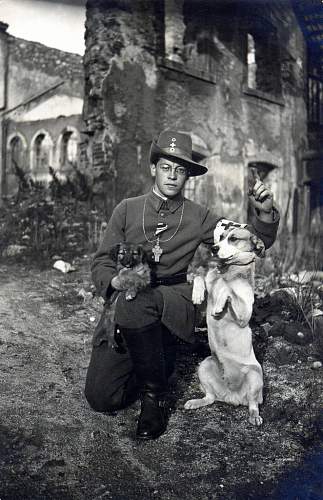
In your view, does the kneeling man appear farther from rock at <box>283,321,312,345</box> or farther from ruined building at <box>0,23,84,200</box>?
ruined building at <box>0,23,84,200</box>

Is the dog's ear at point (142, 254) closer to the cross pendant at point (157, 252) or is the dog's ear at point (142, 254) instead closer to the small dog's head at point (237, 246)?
the cross pendant at point (157, 252)

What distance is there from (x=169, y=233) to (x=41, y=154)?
14477 millimetres

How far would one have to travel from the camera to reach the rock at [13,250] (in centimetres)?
578

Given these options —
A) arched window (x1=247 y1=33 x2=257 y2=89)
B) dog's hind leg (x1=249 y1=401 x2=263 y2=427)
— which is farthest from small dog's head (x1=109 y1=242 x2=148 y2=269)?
arched window (x1=247 y1=33 x2=257 y2=89)

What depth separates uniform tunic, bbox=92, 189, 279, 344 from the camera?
255 cm

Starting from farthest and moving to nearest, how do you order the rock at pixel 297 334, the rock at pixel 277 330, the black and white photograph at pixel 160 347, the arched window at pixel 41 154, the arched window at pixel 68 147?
the arched window at pixel 41 154 < the arched window at pixel 68 147 < the rock at pixel 277 330 < the rock at pixel 297 334 < the black and white photograph at pixel 160 347

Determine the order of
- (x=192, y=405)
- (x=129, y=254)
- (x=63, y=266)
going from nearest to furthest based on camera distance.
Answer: (x=129, y=254), (x=192, y=405), (x=63, y=266)

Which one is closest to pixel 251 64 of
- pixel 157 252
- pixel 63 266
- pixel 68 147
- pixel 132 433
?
pixel 63 266

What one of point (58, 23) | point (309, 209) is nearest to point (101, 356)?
→ point (58, 23)

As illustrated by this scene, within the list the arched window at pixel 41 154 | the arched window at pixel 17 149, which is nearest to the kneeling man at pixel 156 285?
the arched window at pixel 41 154

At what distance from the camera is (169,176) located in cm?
260

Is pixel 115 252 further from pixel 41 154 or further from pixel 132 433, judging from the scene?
pixel 41 154

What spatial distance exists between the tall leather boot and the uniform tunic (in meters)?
0.24

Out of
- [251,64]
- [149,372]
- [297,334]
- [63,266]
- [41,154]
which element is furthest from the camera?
[41,154]
